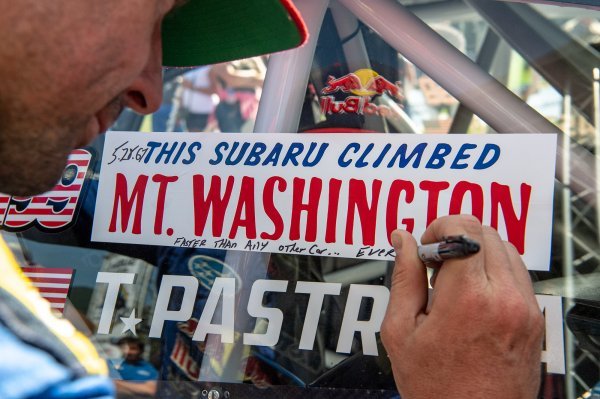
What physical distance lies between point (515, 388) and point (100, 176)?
950mm

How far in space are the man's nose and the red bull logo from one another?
354mm

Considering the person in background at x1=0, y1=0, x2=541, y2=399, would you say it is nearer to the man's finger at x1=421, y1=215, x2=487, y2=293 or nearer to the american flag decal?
the man's finger at x1=421, y1=215, x2=487, y2=293

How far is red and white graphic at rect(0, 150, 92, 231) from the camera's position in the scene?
157 cm

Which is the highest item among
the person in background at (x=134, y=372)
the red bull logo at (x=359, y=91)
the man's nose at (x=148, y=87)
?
the red bull logo at (x=359, y=91)

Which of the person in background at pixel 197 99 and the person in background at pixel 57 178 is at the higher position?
the person in background at pixel 197 99

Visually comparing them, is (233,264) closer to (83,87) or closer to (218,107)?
(218,107)

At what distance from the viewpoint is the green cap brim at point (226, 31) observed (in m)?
1.34

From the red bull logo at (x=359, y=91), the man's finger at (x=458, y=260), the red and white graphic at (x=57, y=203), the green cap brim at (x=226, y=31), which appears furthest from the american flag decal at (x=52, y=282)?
the man's finger at (x=458, y=260)

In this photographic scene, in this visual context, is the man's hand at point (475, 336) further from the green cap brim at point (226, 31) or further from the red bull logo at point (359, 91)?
the green cap brim at point (226, 31)

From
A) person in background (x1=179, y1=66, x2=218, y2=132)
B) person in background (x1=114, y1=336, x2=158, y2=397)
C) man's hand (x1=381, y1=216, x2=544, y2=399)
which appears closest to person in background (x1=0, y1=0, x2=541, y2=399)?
man's hand (x1=381, y1=216, x2=544, y2=399)

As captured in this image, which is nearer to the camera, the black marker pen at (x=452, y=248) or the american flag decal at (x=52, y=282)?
the black marker pen at (x=452, y=248)

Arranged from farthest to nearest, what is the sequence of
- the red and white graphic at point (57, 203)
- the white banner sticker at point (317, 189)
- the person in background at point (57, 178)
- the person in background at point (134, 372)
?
the red and white graphic at point (57, 203) < the person in background at point (134, 372) < the white banner sticker at point (317, 189) < the person in background at point (57, 178)

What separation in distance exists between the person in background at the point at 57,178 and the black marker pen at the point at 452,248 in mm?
20

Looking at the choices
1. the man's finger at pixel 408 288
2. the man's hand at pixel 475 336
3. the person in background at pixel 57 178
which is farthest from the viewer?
the man's finger at pixel 408 288
